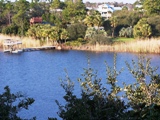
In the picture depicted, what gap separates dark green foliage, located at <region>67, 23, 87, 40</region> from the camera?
32.3 metres

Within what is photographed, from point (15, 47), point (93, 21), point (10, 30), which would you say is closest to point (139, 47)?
point (93, 21)

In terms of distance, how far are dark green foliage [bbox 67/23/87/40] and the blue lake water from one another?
3986mm

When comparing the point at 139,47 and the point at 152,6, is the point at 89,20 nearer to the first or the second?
the point at 152,6

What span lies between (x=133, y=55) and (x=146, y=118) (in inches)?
819

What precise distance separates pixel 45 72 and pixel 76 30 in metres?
13.5

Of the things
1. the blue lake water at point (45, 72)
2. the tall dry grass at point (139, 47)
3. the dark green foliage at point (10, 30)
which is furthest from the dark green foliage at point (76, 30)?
the dark green foliage at point (10, 30)

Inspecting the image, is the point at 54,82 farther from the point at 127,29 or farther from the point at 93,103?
the point at 127,29

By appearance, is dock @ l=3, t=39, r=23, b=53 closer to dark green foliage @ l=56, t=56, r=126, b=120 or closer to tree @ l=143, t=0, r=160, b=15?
tree @ l=143, t=0, r=160, b=15

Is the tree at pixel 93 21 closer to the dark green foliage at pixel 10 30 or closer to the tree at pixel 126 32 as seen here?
the tree at pixel 126 32

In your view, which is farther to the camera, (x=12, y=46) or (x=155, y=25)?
(x=155, y=25)

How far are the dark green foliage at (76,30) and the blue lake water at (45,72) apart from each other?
13.1ft

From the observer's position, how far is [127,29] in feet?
111

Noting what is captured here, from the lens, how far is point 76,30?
32.4 metres

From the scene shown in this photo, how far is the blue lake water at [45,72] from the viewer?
12531 millimetres
